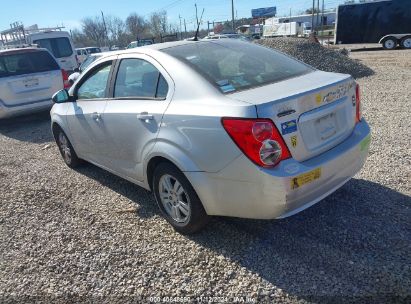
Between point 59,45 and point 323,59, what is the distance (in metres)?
11.3

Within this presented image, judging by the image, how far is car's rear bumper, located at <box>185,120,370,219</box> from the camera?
2.62 meters

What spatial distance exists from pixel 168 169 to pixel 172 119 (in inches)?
18.3

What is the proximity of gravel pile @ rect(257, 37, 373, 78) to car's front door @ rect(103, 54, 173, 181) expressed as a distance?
33.9 ft

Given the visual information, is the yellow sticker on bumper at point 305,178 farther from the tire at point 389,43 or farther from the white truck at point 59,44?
the tire at point 389,43

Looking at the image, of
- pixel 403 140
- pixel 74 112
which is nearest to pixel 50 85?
pixel 74 112

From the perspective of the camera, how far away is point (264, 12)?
3578 inches

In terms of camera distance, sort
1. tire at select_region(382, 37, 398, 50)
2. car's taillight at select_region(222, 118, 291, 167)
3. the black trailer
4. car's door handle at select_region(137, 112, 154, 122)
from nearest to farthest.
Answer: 1. car's taillight at select_region(222, 118, 291, 167)
2. car's door handle at select_region(137, 112, 154, 122)
3. the black trailer
4. tire at select_region(382, 37, 398, 50)

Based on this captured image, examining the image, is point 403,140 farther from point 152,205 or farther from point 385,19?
point 385,19

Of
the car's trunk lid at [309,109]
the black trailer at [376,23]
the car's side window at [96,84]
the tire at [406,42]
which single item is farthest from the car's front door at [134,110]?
the tire at [406,42]

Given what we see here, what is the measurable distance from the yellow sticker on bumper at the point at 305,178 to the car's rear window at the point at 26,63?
7.78 meters

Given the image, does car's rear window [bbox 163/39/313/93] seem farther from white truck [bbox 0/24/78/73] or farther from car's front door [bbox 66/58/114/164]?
white truck [bbox 0/24/78/73]

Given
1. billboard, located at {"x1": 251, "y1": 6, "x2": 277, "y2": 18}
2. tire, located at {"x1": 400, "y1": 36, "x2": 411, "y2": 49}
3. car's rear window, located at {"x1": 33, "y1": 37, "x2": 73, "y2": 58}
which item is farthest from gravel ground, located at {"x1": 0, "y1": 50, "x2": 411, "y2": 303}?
billboard, located at {"x1": 251, "y1": 6, "x2": 277, "y2": 18}

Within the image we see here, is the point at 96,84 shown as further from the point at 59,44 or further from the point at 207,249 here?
the point at 59,44

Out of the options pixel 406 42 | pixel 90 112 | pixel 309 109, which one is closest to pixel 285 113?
pixel 309 109
